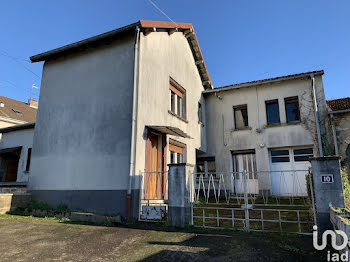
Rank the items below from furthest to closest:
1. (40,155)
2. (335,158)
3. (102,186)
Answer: (40,155)
(102,186)
(335,158)

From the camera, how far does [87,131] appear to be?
8.09 m

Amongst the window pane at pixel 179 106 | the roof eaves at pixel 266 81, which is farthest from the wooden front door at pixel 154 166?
the roof eaves at pixel 266 81

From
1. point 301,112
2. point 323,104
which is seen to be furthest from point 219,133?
point 323,104

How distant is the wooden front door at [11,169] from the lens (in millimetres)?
13031

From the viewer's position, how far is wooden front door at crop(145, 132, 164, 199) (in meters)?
7.70

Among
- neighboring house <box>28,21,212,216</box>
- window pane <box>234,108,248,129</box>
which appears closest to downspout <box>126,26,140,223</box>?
neighboring house <box>28,21,212,216</box>

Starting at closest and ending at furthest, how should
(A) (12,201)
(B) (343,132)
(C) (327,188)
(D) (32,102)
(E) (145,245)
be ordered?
(E) (145,245) → (C) (327,188) → (A) (12,201) → (B) (343,132) → (D) (32,102)

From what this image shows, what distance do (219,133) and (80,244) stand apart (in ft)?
32.6

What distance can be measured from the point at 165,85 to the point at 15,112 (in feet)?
52.5

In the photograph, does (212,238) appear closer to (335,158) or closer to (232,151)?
(335,158)

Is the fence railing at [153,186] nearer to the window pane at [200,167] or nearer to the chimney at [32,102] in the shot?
the window pane at [200,167]

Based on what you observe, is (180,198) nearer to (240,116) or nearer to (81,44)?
(81,44)

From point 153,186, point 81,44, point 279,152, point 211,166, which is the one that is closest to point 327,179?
point 153,186

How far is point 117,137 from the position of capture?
745 centimetres
